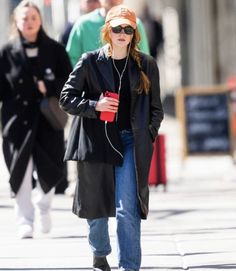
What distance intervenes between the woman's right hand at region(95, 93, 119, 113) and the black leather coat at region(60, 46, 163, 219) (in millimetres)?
62

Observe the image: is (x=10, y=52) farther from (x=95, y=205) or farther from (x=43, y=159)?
(x=95, y=205)

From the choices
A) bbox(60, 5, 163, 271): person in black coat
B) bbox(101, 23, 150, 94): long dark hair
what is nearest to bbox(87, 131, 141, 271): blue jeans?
bbox(60, 5, 163, 271): person in black coat

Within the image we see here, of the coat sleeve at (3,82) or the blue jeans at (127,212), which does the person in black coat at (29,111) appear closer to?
the coat sleeve at (3,82)

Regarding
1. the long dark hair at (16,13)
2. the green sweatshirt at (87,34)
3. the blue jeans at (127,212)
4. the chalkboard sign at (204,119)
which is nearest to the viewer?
the blue jeans at (127,212)

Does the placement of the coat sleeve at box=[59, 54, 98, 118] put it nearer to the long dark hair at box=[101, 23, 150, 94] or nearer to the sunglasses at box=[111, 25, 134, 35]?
the long dark hair at box=[101, 23, 150, 94]

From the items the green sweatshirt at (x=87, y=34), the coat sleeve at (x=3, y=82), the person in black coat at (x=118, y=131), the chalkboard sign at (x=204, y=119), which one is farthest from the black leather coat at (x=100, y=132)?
the chalkboard sign at (x=204, y=119)

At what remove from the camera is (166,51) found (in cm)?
3719

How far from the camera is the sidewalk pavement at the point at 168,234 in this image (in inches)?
340

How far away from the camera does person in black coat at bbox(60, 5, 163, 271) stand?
25.3ft

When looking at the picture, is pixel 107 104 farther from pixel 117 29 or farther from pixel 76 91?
pixel 117 29

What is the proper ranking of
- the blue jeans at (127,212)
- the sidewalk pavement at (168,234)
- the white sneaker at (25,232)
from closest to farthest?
the blue jeans at (127,212) → the sidewalk pavement at (168,234) → the white sneaker at (25,232)

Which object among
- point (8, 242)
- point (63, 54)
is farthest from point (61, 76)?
point (8, 242)

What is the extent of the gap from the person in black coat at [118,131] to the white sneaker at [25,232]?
220cm

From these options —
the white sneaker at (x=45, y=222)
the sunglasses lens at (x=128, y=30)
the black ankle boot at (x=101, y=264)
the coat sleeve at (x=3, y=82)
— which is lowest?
the white sneaker at (x=45, y=222)
